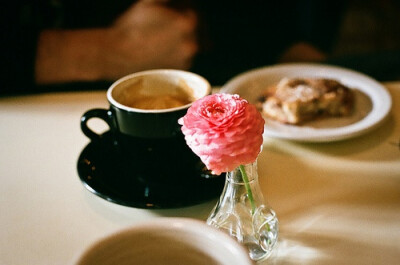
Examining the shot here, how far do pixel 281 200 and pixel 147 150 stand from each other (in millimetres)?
166

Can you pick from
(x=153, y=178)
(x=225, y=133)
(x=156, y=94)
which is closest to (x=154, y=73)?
(x=156, y=94)

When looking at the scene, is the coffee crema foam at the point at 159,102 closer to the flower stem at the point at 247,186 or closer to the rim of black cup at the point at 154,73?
the rim of black cup at the point at 154,73

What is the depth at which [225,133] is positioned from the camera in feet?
1.10

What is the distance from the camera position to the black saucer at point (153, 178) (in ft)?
1.54

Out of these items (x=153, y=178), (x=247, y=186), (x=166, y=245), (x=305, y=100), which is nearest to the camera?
(x=166, y=245)

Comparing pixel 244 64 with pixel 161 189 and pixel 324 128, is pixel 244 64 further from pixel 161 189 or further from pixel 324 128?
pixel 161 189

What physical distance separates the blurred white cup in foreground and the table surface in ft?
0.13

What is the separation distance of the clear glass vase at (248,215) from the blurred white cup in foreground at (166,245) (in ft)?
0.36

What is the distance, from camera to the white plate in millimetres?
587

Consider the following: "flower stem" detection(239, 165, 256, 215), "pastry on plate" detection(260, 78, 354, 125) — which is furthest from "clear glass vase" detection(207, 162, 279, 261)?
"pastry on plate" detection(260, 78, 354, 125)

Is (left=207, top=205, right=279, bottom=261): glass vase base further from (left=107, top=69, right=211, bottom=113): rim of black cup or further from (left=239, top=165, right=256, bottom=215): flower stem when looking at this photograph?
(left=107, top=69, right=211, bottom=113): rim of black cup

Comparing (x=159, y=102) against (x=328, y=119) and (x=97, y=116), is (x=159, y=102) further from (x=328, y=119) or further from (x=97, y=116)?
(x=328, y=119)

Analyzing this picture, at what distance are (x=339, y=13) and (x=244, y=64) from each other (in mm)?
757

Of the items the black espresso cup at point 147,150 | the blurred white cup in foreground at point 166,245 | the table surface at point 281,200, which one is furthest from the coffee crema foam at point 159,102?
the blurred white cup in foreground at point 166,245
